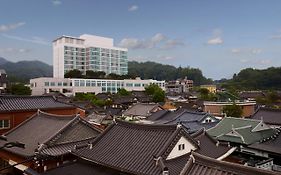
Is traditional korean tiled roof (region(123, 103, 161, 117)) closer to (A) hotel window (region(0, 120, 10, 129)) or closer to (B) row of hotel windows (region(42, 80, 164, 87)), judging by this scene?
(A) hotel window (region(0, 120, 10, 129))

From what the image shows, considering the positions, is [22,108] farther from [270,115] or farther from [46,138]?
[270,115]

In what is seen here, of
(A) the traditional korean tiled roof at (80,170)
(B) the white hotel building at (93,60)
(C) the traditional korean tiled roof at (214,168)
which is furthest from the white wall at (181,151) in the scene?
(B) the white hotel building at (93,60)

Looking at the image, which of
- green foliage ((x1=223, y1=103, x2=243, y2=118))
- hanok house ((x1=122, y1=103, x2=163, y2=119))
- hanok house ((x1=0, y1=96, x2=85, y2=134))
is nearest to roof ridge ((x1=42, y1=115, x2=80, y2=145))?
hanok house ((x1=0, y1=96, x2=85, y2=134))

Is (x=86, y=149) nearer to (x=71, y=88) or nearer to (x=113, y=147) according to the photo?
(x=113, y=147)

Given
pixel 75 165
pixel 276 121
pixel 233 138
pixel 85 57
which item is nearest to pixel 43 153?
pixel 75 165

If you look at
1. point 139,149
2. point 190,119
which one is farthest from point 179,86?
point 139,149

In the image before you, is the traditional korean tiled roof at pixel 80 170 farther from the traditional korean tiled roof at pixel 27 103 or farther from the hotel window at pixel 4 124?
the traditional korean tiled roof at pixel 27 103

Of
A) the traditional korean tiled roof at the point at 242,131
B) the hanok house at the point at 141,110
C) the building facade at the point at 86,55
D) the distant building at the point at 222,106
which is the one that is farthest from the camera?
the building facade at the point at 86,55
